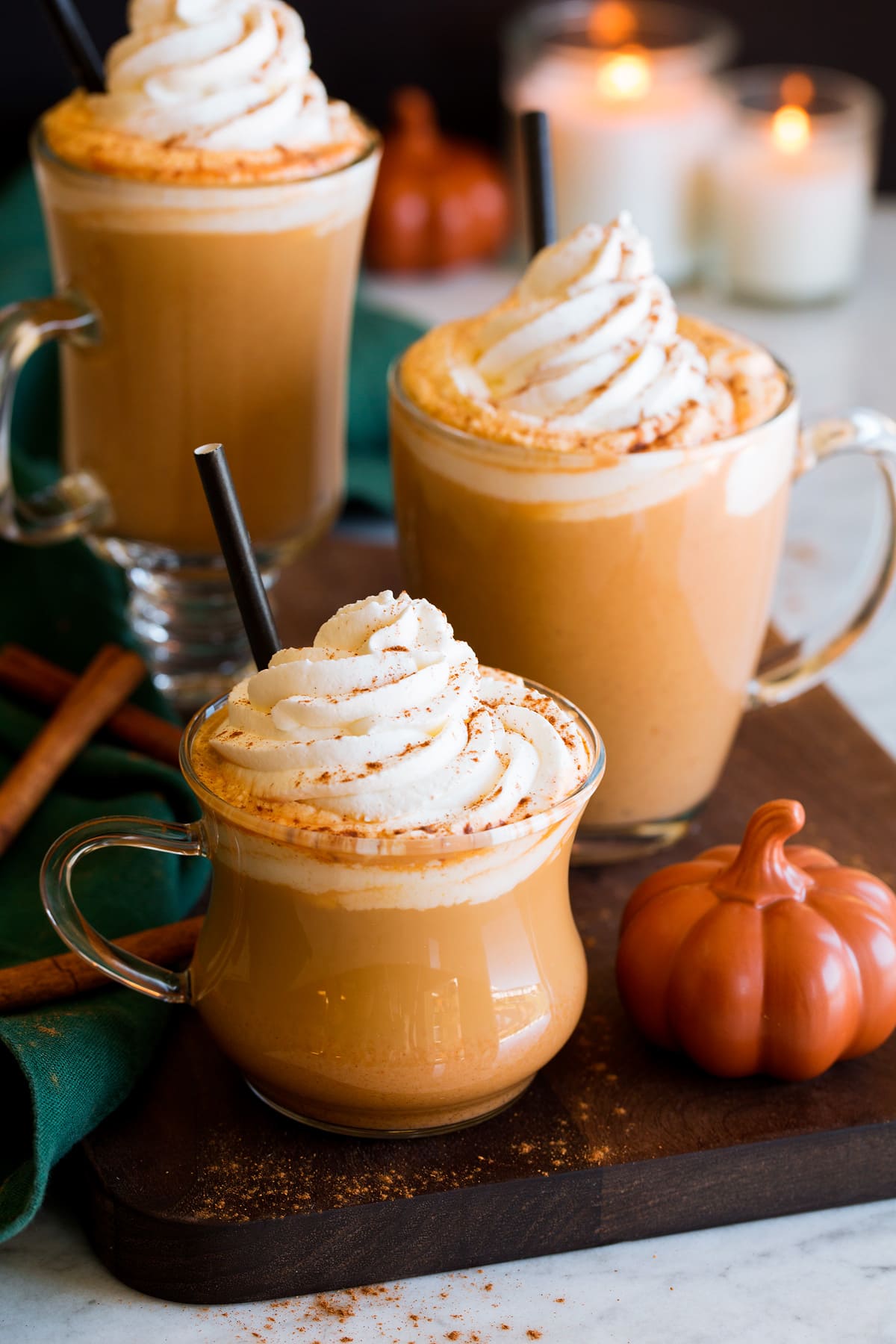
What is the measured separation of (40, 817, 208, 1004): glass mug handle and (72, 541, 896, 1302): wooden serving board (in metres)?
0.08

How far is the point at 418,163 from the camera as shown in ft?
9.52

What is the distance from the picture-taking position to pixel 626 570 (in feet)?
4.23

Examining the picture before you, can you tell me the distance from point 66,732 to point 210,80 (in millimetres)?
565

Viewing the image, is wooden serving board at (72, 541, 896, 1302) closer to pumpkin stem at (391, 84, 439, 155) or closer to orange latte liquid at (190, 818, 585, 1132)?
orange latte liquid at (190, 818, 585, 1132)

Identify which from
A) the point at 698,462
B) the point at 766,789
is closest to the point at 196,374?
the point at 698,462

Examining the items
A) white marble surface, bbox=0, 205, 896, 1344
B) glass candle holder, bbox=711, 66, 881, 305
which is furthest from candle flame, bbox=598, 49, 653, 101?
white marble surface, bbox=0, 205, 896, 1344

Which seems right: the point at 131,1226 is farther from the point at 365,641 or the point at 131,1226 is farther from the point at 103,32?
the point at 103,32

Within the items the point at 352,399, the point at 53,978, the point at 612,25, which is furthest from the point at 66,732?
the point at 612,25

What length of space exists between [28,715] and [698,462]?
654 mm

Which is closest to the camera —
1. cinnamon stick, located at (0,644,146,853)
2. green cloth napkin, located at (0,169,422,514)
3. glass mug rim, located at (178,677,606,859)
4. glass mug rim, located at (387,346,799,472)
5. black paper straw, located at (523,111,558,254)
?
glass mug rim, located at (178,677,606,859)

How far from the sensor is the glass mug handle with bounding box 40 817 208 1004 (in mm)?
1068

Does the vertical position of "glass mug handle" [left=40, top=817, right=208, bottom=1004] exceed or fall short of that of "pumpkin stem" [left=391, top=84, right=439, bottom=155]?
it exceeds it

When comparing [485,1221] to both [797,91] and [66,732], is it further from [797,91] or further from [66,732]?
[797,91]

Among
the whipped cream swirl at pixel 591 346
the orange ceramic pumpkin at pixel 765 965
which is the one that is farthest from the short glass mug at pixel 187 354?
the orange ceramic pumpkin at pixel 765 965
